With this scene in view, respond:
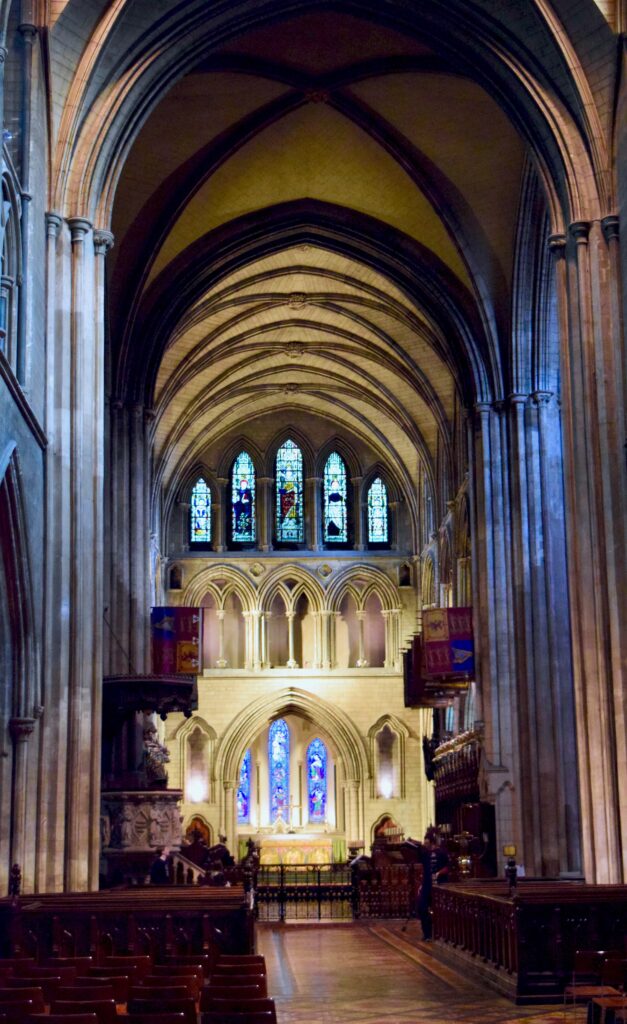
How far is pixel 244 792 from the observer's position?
43.7 m

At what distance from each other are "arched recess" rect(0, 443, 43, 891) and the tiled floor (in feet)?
11.4

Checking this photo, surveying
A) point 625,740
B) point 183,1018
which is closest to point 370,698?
point 625,740

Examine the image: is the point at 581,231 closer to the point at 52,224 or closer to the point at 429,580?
the point at 52,224

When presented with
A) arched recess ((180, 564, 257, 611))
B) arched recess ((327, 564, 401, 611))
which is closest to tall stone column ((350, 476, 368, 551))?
arched recess ((327, 564, 401, 611))

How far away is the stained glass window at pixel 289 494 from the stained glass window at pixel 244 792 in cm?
714

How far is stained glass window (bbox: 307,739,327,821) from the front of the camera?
144ft

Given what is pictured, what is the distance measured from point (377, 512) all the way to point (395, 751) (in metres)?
7.69

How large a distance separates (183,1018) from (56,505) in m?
11.2

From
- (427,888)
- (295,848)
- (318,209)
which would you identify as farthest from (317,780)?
(427,888)

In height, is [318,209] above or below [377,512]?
above

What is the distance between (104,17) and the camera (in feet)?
61.6

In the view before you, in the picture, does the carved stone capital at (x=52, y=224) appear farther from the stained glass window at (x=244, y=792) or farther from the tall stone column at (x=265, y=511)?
the stained glass window at (x=244, y=792)

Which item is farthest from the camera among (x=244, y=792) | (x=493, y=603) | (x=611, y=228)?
(x=244, y=792)

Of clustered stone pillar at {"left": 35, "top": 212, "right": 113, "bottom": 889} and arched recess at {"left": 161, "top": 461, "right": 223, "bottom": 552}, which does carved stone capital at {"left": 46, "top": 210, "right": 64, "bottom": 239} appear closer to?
clustered stone pillar at {"left": 35, "top": 212, "right": 113, "bottom": 889}
